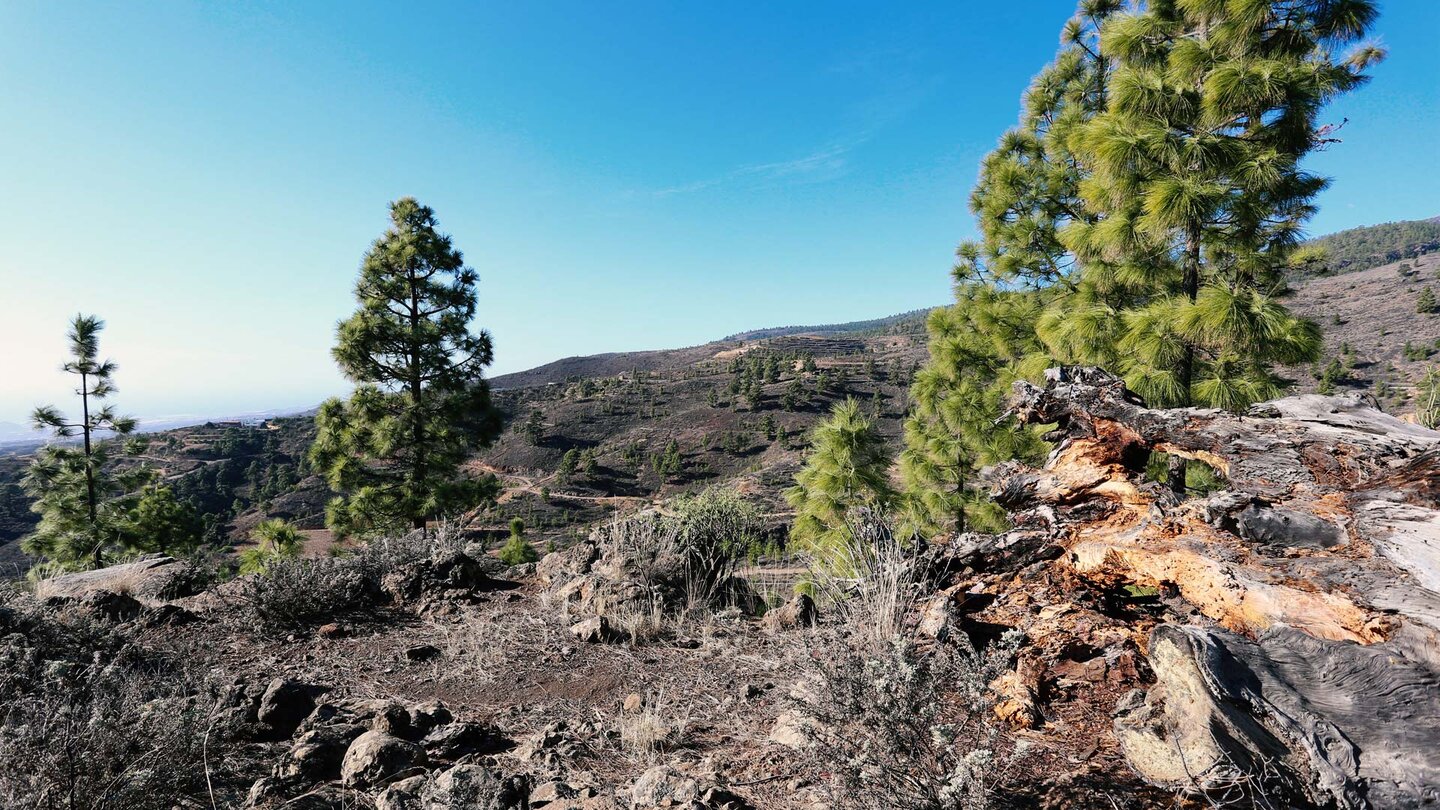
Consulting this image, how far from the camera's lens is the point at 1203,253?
19.8ft

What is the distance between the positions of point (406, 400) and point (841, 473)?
910 cm

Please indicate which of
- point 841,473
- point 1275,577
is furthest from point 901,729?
point 841,473

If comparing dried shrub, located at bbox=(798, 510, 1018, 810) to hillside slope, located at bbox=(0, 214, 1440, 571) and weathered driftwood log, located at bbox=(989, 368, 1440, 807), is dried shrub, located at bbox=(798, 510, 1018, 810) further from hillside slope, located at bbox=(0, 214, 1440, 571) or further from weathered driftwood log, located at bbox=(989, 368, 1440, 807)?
hillside slope, located at bbox=(0, 214, 1440, 571)

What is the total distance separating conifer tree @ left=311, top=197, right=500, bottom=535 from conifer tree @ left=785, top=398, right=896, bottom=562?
757cm

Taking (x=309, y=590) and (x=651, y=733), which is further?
(x=309, y=590)

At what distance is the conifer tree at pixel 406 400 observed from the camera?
1138 cm

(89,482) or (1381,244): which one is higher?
(1381,244)

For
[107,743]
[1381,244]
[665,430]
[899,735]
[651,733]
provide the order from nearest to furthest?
1. [899,735]
2. [107,743]
3. [651,733]
4. [665,430]
5. [1381,244]

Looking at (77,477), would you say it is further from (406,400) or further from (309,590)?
(309,590)

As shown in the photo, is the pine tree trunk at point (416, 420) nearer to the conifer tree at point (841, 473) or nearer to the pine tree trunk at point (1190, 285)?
the conifer tree at point (841, 473)

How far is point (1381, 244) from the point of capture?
8831 centimetres

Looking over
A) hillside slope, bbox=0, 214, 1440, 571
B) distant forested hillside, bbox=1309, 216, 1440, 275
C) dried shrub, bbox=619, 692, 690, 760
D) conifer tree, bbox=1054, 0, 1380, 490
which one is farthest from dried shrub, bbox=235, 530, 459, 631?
distant forested hillside, bbox=1309, 216, 1440, 275

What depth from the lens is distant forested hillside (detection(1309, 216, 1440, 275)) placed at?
7781cm

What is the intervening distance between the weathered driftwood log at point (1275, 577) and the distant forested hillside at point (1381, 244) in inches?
3915
